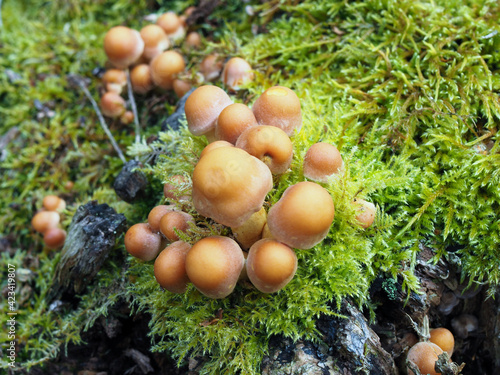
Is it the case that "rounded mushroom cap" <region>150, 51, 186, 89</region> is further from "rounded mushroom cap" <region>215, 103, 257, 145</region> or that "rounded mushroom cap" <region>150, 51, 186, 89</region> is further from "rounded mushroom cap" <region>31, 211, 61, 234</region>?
"rounded mushroom cap" <region>31, 211, 61, 234</region>

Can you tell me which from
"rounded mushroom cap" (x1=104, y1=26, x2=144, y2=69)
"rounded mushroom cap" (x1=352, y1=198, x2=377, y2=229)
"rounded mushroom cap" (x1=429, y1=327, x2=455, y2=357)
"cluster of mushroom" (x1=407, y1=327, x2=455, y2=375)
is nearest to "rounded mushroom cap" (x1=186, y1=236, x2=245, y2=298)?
"rounded mushroom cap" (x1=352, y1=198, x2=377, y2=229)

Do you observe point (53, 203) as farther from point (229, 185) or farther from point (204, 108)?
point (229, 185)

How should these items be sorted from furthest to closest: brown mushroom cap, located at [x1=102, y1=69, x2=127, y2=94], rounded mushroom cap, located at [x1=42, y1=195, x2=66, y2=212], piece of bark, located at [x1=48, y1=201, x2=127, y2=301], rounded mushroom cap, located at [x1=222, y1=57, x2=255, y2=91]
Answer: 1. brown mushroom cap, located at [x1=102, y1=69, x2=127, y2=94]
2. rounded mushroom cap, located at [x1=42, y1=195, x2=66, y2=212]
3. rounded mushroom cap, located at [x1=222, y1=57, x2=255, y2=91]
4. piece of bark, located at [x1=48, y1=201, x2=127, y2=301]

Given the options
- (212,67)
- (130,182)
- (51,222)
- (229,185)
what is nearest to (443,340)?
(229,185)

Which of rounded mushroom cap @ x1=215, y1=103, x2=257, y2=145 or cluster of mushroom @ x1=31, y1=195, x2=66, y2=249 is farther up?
rounded mushroom cap @ x1=215, y1=103, x2=257, y2=145

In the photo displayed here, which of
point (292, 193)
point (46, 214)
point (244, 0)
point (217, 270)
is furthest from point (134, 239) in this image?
point (244, 0)

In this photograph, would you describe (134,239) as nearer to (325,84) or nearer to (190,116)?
(190,116)

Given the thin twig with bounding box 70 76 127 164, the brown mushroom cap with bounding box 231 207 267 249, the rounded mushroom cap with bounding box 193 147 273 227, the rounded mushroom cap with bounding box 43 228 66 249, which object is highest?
the rounded mushroom cap with bounding box 193 147 273 227
